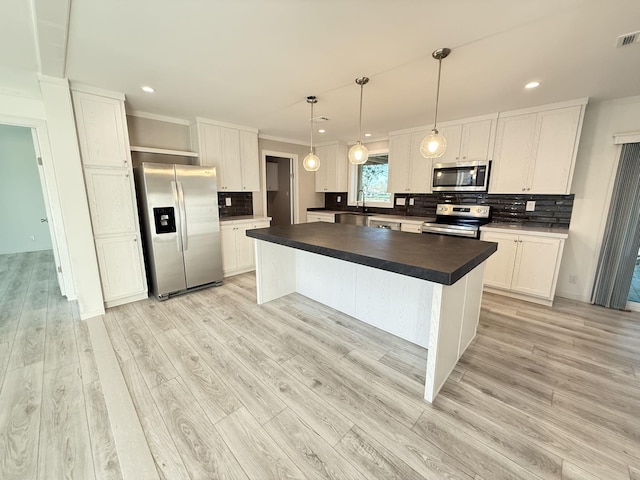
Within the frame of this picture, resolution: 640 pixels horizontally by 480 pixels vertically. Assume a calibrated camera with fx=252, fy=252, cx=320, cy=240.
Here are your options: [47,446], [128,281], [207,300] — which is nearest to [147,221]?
[128,281]

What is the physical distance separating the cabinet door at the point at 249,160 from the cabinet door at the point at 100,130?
1668 millimetres

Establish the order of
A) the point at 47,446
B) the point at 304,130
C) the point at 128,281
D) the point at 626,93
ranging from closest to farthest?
the point at 47,446, the point at 626,93, the point at 128,281, the point at 304,130

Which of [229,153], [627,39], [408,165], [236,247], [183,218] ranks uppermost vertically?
[627,39]

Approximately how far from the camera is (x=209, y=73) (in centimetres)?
232

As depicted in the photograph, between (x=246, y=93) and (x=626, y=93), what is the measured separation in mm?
→ 4073

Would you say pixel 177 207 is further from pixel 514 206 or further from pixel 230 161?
pixel 514 206

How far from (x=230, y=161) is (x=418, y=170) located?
10.2 ft

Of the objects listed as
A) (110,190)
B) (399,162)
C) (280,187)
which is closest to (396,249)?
(399,162)

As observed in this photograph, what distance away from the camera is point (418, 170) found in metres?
4.21

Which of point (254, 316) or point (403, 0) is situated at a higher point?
point (403, 0)

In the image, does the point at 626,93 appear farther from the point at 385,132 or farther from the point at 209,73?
the point at 209,73

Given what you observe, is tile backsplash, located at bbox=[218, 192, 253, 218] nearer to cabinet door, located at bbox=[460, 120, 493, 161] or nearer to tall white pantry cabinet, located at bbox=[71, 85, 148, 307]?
tall white pantry cabinet, located at bbox=[71, 85, 148, 307]

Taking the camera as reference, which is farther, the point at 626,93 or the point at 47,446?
→ the point at 626,93

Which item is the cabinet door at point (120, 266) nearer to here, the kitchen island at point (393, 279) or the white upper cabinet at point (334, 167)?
the kitchen island at point (393, 279)
